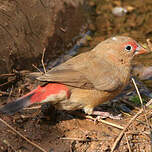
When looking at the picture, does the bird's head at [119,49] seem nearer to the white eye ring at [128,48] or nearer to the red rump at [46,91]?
the white eye ring at [128,48]

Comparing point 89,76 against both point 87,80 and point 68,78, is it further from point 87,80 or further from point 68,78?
point 68,78

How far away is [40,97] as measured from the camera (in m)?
4.13

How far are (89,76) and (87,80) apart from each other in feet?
0.26

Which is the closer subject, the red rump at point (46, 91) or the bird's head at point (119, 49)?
the red rump at point (46, 91)

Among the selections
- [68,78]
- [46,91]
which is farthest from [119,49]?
[46,91]

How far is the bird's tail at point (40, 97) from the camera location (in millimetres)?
3965

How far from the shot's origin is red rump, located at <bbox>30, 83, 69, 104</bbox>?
4.11 metres

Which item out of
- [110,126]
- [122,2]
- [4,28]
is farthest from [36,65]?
[122,2]

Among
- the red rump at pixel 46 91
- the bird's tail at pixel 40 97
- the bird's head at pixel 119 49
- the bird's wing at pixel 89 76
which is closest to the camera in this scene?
the bird's tail at pixel 40 97

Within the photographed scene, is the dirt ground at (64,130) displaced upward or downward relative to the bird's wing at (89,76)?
downward

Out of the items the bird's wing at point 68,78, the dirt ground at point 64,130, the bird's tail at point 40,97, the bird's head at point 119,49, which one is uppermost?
the bird's head at point 119,49

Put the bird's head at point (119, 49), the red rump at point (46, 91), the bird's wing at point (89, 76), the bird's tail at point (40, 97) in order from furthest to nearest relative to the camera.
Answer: the bird's head at point (119, 49) → the bird's wing at point (89, 76) → the red rump at point (46, 91) → the bird's tail at point (40, 97)

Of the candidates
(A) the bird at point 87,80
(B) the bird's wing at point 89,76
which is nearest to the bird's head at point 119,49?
(A) the bird at point 87,80

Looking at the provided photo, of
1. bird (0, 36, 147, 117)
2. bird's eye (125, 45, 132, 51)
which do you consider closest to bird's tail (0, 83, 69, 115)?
bird (0, 36, 147, 117)
